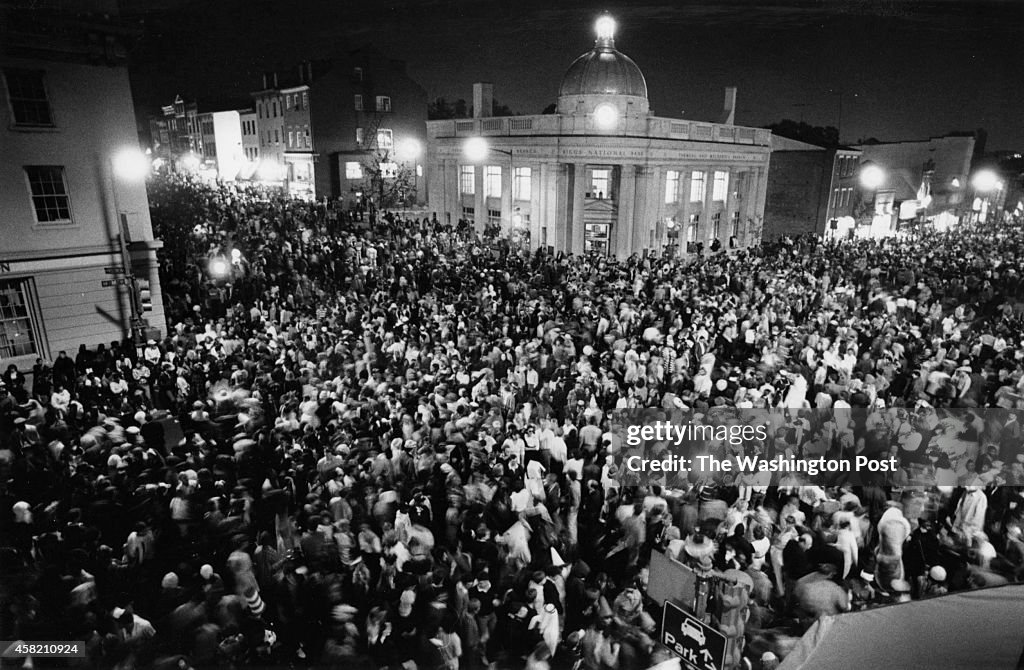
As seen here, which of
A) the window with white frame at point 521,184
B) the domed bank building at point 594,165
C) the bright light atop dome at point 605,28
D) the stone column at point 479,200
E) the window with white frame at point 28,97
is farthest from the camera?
the stone column at point 479,200

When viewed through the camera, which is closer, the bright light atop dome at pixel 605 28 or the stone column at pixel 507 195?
the bright light atop dome at pixel 605 28

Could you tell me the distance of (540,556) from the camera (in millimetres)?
7000

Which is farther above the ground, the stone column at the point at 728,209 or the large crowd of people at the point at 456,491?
the stone column at the point at 728,209

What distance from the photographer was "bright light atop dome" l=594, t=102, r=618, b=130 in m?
30.4

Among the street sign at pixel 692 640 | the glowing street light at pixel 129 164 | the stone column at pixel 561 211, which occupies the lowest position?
the street sign at pixel 692 640

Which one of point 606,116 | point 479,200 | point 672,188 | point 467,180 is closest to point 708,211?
point 672,188

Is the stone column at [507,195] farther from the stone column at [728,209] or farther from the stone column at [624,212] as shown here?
the stone column at [728,209]

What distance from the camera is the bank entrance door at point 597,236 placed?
3275 cm

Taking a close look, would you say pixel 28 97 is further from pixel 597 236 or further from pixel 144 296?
pixel 597 236

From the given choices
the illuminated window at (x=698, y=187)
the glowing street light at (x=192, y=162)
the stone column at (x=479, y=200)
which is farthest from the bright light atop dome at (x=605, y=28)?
the glowing street light at (x=192, y=162)

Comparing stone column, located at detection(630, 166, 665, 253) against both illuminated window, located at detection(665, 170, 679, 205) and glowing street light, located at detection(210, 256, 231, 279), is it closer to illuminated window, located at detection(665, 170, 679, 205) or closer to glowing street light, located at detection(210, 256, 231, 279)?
illuminated window, located at detection(665, 170, 679, 205)

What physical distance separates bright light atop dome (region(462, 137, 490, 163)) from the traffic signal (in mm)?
22881

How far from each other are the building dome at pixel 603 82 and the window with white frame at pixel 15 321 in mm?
24607

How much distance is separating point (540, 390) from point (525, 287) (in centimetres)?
807
